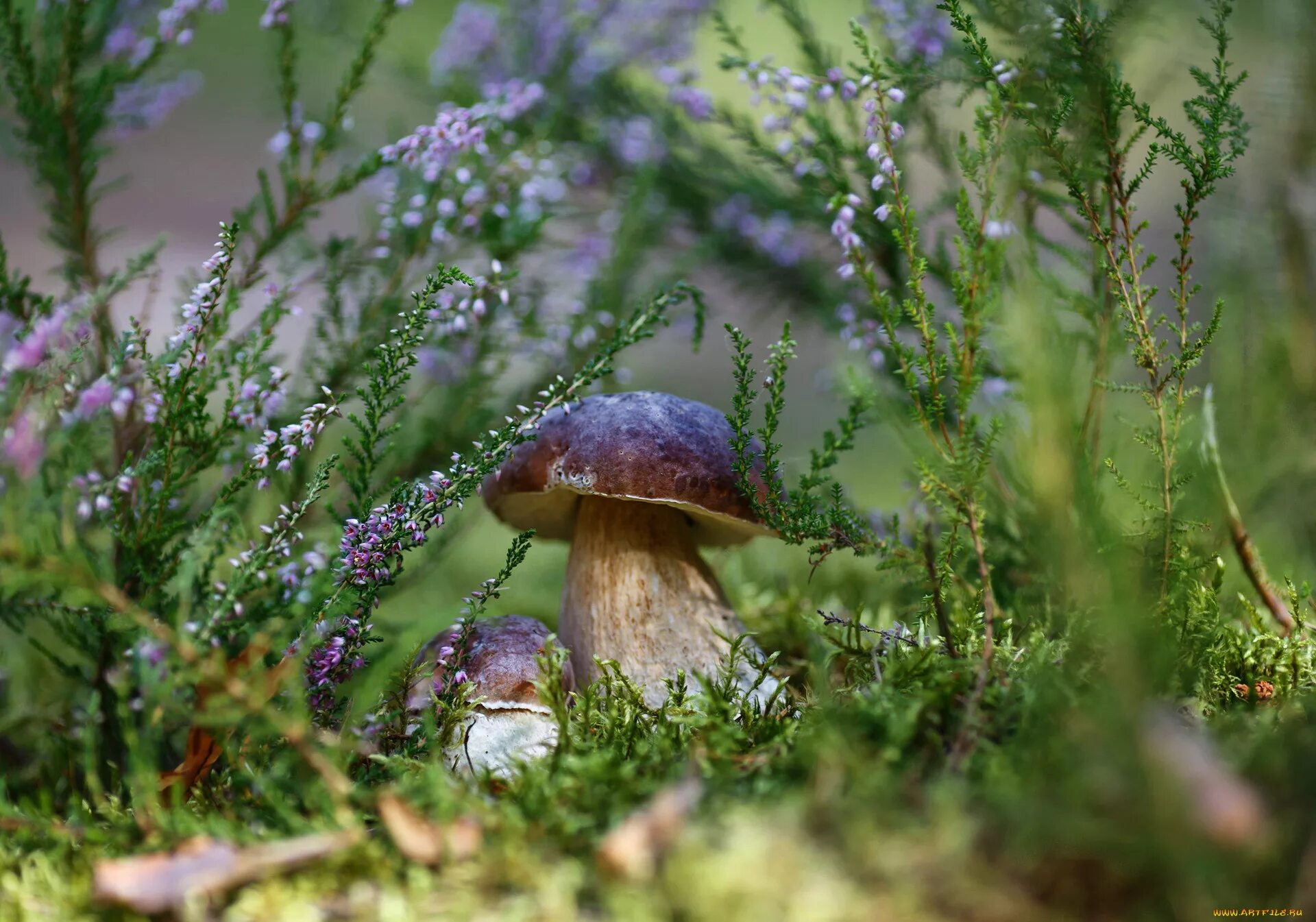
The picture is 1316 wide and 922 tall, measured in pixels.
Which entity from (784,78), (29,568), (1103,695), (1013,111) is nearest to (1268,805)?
(1103,695)

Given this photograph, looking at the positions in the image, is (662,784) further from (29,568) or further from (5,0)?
(5,0)

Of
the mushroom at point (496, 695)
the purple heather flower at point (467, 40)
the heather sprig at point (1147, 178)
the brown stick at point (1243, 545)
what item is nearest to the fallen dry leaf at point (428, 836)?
the mushroom at point (496, 695)

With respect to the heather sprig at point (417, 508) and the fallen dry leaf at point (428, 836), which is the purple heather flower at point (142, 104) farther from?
the fallen dry leaf at point (428, 836)

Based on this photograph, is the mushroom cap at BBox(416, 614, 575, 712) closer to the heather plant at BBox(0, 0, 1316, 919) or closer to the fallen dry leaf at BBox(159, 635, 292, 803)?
the heather plant at BBox(0, 0, 1316, 919)

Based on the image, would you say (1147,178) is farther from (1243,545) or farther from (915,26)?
(915,26)

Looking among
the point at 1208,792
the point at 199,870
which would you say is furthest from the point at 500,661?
the point at 1208,792

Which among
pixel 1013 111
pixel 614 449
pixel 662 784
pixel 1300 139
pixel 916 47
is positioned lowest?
pixel 662 784

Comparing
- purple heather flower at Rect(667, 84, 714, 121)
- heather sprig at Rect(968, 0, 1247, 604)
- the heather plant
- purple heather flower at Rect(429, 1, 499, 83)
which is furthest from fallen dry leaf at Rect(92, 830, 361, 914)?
purple heather flower at Rect(429, 1, 499, 83)
